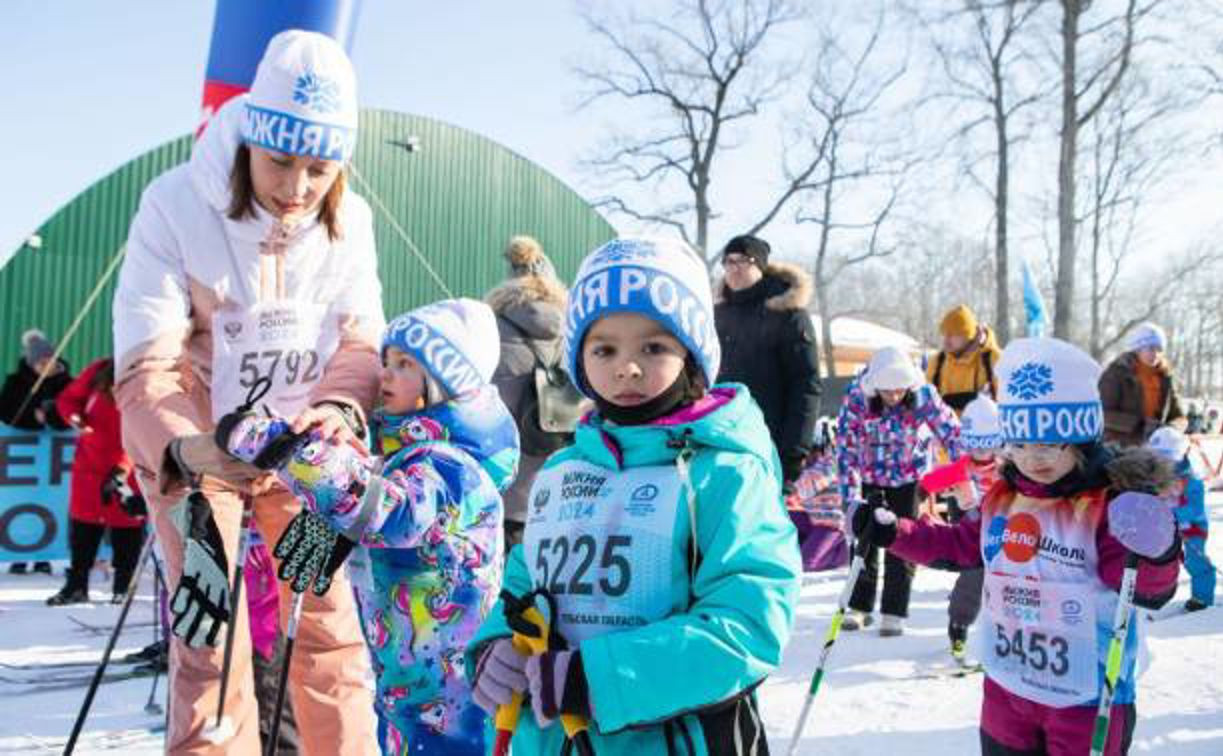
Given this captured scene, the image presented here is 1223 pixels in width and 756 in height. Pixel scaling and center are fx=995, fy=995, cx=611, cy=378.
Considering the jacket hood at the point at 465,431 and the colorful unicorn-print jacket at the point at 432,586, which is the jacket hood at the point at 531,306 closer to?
the jacket hood at the point at 465,431

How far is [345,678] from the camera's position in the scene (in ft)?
9.13

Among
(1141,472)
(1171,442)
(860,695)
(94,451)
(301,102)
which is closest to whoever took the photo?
(301,102)

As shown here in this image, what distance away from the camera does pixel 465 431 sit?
2863 mm

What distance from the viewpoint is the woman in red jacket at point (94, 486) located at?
7.45 meters

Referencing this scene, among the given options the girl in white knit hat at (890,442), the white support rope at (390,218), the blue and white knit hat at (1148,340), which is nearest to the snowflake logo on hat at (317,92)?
the girl in white knit hat at (890,442)

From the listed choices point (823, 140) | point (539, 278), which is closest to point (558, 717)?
point (539, 278)

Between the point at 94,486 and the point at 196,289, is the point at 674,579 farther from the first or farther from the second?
the point at 94,486

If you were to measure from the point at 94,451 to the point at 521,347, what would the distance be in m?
4.58

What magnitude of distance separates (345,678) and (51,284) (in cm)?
1247

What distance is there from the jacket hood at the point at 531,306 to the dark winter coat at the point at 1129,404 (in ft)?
16.2

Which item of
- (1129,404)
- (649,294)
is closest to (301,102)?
(649,294)

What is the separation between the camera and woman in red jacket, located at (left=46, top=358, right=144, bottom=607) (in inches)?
293

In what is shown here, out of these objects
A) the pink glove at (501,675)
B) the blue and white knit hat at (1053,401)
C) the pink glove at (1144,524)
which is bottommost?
the pink glove at (501,675)

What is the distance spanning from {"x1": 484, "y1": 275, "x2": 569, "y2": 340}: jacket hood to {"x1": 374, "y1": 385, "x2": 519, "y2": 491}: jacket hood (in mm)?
1916
